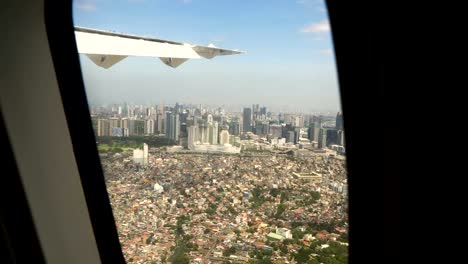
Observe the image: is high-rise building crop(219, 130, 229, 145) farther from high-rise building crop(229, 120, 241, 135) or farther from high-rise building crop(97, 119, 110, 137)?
high-rise building crop(97, 119, 110, 137)

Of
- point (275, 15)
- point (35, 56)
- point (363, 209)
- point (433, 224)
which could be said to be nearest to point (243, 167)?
point (275, 15)

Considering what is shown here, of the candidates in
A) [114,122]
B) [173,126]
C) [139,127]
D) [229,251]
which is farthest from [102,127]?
[229,251]

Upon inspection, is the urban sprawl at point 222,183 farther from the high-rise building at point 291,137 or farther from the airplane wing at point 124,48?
the airplane wing at point 124,48

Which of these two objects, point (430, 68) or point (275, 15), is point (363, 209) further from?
point (275, 15)

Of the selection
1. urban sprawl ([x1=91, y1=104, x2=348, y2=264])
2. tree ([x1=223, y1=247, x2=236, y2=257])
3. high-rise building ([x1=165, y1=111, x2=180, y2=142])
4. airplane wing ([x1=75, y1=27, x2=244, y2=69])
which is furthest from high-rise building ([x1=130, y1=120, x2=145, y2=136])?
tree ([x1=223, y1=247, x2=236, y2=257])

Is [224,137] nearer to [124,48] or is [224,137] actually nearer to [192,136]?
[192,136]
